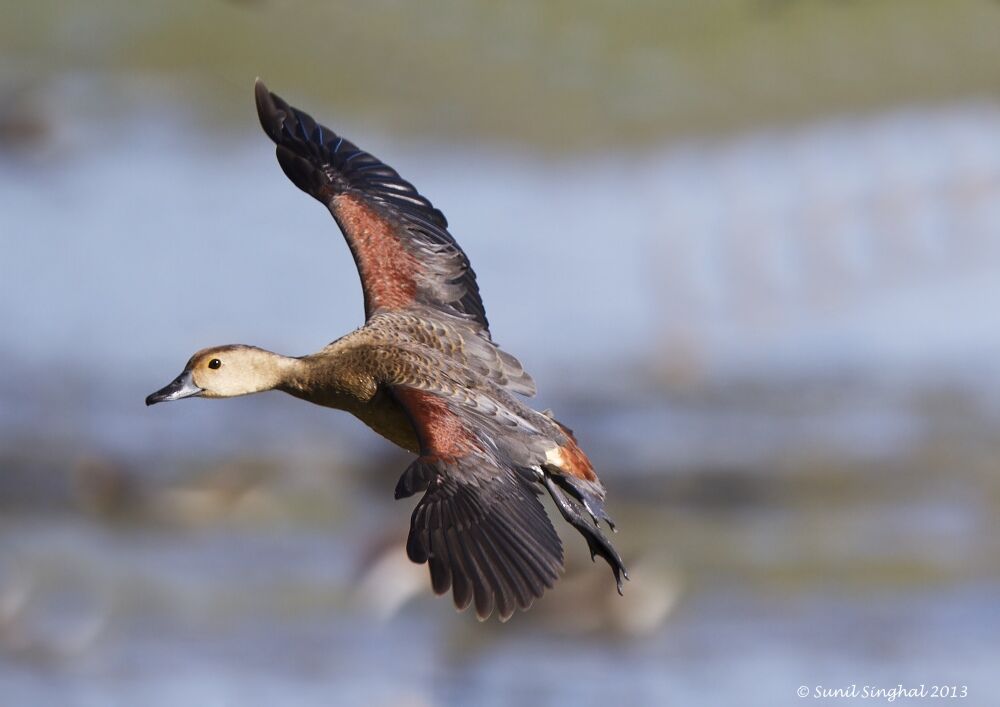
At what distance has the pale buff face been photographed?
6570mm

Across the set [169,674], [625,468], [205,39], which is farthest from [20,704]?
[205,39]

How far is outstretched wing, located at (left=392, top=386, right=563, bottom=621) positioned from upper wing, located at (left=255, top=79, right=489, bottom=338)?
1.43 metres

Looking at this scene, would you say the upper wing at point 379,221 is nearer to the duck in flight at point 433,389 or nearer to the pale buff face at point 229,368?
the duck in flight at point 433,389

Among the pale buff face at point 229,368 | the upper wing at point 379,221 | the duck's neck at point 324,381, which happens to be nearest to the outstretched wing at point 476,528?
the duck's neck at point 324,381

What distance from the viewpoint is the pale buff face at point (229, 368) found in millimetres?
6570

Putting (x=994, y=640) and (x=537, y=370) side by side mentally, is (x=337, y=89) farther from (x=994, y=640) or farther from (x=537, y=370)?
(x=994, y=640)

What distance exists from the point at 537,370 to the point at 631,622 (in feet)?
9.49

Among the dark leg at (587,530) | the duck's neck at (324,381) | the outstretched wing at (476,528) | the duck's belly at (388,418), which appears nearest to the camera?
the outstretched wing at (476,528)

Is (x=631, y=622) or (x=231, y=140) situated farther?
(x=231, y=140)

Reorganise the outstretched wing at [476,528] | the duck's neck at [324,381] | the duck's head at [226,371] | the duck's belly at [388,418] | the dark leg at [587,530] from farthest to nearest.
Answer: the duck's head at [226,371] < the duck's neck at [324,381] < the duck's belly at [388,418] < the dark leg at [587,530] < the outstretched wing at [476,528]

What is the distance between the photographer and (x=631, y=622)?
973 centimetres

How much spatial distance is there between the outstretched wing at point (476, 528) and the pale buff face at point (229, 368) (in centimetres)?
115

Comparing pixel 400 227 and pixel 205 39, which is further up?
pixel 205 39

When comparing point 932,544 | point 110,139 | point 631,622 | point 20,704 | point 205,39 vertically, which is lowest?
point 20,704
